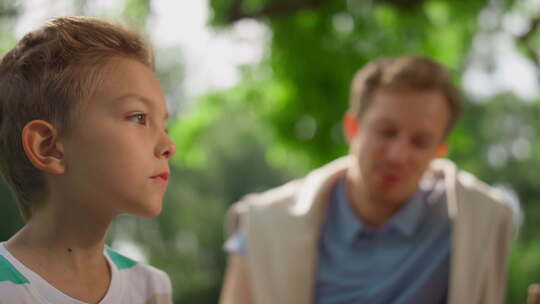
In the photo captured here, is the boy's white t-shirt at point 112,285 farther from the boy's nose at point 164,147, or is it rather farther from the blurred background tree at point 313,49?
the blurred background tree at point 313,49

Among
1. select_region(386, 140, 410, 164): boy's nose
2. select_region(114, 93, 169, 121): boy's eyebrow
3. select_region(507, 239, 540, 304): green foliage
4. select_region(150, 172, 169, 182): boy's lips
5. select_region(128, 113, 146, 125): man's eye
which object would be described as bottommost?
select_region(507, 239, 540, 304): green foliage

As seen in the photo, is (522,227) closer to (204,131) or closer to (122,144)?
(204,131)

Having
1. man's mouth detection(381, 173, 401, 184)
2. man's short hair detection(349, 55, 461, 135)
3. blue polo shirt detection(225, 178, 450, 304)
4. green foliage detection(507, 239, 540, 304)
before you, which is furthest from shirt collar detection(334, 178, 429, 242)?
green foliage detection(507, 239, 540, 304)

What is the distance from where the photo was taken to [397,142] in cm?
225

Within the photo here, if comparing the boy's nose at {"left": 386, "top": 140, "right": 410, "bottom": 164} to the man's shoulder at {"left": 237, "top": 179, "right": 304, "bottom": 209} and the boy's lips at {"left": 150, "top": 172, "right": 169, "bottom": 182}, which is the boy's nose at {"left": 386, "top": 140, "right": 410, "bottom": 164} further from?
the boy's lips at {"left": 150, "top": 172, "right": 169, "bottom": 182}

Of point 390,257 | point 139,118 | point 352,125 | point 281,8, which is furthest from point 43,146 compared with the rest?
point 281,8

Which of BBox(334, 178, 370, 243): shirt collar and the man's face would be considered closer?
the man's face

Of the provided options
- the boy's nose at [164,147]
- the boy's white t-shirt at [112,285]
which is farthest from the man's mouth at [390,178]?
the boy's nose at [164,147]

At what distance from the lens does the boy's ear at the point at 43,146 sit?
1177mm

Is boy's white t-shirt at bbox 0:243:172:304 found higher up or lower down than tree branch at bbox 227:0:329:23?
lower down

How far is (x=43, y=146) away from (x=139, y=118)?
0.56 feet

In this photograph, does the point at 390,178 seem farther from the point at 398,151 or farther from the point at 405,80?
the point at 405,80

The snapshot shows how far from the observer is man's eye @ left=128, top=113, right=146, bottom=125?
1.22m

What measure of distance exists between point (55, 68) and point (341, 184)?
1566mm
